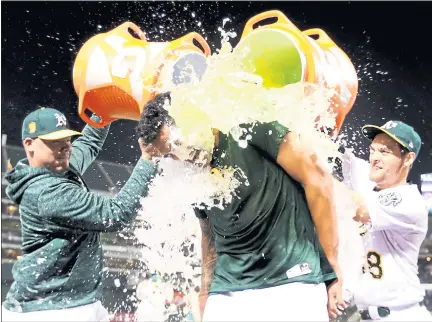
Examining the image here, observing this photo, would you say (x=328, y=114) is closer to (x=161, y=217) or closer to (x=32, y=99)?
(x=161, y=217)

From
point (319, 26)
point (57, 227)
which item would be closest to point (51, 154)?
point (57, 227)

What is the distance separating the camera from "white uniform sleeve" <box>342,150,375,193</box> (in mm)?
2037

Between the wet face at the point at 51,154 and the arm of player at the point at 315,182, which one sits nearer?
the arm of player at the point at 315,182

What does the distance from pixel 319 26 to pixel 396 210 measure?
5.03 feet

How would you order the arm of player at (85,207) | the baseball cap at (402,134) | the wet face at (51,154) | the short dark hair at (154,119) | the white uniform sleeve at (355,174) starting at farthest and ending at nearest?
the white uniform sleeve at (355,174)
the baseball cap at (402,134)
the wet face at (51,154)
the arm of player at (85,207)
the short dark hair at (154,119)

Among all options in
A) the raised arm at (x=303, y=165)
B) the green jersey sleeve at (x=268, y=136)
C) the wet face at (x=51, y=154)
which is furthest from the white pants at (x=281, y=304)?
the wet face at (x=51, y=154)

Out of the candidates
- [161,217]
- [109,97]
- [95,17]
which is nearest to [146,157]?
[161,217]

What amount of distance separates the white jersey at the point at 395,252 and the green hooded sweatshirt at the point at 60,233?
28.8 inches

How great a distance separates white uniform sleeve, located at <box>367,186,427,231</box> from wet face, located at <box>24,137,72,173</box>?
882 millimetres

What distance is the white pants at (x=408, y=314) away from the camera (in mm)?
1834

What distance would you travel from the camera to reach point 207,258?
1542mm

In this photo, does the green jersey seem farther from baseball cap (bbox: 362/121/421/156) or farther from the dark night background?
the dark night background

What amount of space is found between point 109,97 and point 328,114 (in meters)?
0.66

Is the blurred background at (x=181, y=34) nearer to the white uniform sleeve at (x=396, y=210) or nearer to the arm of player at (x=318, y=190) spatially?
the white uniform sleeve at (x=396, y=210)
